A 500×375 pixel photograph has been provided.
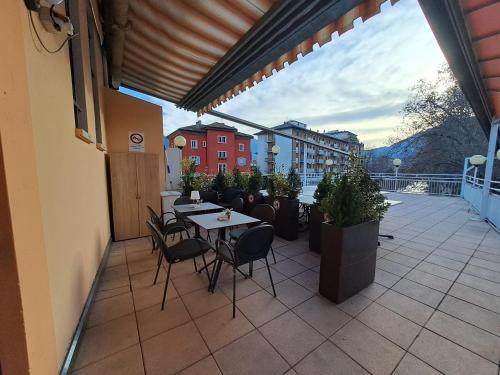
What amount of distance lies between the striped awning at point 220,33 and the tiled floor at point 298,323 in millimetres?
2647

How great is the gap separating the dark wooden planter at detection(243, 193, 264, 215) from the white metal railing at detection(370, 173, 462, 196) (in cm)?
625

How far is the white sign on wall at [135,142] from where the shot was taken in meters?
4.48

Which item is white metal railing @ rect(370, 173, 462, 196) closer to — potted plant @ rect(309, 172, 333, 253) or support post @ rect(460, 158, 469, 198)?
support post @ rect(460, 158, 469, 198)

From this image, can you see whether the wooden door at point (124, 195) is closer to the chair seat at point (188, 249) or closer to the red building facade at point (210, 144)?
the chair seat at point (188, 249)

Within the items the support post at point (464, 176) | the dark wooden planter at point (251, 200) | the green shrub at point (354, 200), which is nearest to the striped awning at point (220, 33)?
the green shrub at point (354, 200)

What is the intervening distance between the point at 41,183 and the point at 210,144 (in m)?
20.3

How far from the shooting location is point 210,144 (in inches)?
815

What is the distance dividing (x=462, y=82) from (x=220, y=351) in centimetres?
415

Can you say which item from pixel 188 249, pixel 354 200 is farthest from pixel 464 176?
pixel 188 249

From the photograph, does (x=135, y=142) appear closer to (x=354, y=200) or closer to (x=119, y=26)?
(x=119, y=26)

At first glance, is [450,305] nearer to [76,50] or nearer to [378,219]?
[378,219]

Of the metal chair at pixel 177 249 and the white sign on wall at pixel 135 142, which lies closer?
the metal chair at pixel 177 249

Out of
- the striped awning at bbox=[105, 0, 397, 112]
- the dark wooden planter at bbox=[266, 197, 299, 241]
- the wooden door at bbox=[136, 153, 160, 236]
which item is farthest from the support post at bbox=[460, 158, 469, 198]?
the wooden door at bbox=[136, 153, 160, 236]

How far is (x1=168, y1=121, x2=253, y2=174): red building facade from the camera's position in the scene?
782 inches
